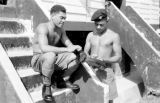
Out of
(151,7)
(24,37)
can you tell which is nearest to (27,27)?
(24,37)

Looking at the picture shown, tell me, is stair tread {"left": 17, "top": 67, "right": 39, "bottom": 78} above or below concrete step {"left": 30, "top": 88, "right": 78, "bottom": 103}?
above

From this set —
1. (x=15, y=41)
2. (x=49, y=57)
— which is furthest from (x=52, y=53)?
(x=15, y=41)

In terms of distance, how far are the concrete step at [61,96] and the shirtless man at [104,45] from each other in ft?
1.84

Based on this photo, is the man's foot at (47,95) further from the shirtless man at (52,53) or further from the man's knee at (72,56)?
the man's knee at (72,56)

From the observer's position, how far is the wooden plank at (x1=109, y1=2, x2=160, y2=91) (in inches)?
217

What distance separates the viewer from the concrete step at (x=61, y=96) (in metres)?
3.36

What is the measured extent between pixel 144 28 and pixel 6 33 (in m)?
4.18

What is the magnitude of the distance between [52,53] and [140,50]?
3007 mm

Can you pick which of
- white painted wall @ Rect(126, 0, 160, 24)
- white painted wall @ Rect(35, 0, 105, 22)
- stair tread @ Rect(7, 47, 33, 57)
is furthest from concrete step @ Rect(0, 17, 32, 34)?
white painted wall @ Rect(126, 0, 160, 24)

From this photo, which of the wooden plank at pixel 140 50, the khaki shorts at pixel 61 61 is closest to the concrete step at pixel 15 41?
the khaki shorts at pixel 61 61

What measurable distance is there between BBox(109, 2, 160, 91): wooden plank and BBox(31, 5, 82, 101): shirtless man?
2.36m

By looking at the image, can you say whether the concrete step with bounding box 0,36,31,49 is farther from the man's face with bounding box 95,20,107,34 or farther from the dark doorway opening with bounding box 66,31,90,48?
the dark doorway opening with bounding box 66,31,90,48

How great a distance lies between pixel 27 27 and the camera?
15.8ft

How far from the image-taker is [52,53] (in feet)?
11.0
